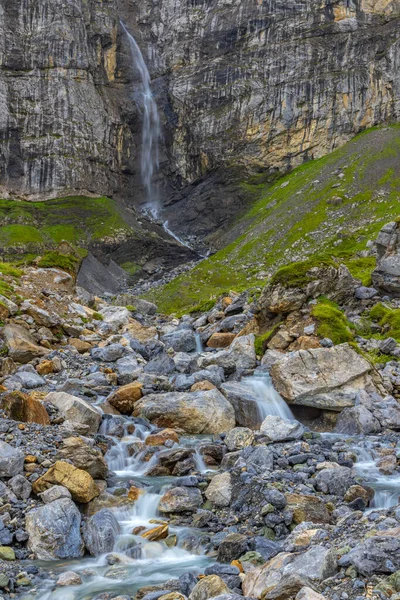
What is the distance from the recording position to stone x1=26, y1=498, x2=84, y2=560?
10.0 metres

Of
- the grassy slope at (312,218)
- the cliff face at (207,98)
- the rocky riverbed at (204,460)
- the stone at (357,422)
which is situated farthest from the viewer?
the cliff face at (207,98)

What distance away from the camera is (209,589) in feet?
26.1

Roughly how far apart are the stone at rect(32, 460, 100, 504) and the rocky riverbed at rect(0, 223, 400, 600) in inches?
1.1

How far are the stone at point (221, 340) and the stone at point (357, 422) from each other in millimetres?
11525

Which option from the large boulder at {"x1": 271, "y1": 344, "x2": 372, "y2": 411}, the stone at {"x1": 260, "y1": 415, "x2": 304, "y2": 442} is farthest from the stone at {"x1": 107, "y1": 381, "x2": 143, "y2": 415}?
the large boulder at {"x1": 271, "y1": 344, "x2": 372, "y2": 411}

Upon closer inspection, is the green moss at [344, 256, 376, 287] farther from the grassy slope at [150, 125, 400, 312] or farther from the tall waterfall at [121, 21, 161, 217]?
the tall waterfall at [121, 21, 161, 217]

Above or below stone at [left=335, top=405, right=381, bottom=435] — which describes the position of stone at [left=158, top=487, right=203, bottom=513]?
above

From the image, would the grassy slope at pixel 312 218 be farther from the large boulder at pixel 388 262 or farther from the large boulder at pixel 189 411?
the large boulder at pixel 189 411

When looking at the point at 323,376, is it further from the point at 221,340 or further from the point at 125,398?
the point at 221,340

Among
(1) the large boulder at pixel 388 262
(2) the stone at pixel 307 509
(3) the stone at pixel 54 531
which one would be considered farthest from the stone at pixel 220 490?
(1) the large boulder at pixel 388 262

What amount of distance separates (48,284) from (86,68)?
321 ft

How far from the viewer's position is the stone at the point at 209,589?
7.93 m

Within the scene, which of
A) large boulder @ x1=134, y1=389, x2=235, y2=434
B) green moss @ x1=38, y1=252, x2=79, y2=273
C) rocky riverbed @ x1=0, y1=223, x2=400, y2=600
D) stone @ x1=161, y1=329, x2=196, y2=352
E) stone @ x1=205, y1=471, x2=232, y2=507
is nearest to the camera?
rocky riverbed @ x1=0, y1=223, x2=400, y2=600

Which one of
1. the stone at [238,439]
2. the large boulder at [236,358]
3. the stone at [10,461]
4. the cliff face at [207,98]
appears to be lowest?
the large boulder at [236,358]
